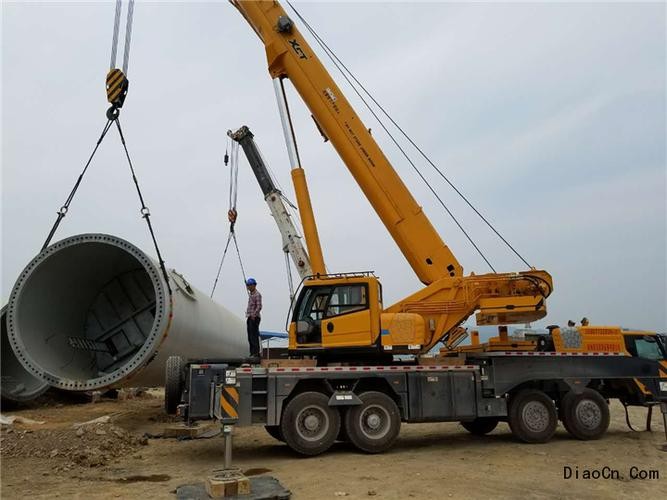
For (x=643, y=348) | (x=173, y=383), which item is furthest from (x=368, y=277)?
(x=643, y=348)

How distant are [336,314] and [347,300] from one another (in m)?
0.26

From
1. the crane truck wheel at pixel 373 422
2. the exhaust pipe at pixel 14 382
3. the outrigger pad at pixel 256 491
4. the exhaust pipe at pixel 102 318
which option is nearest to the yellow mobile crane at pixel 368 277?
the crane truck wheel at pixel 373 422

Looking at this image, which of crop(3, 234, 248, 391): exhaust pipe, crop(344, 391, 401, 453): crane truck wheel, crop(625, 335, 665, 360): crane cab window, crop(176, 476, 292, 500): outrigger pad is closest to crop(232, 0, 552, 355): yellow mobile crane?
crop(344, 391, 401, 453): crane truck wheel

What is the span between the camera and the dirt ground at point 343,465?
18.6 ft

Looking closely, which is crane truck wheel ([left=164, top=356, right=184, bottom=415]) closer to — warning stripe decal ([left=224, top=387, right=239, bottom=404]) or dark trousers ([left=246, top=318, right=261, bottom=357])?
warning stripe decal ([left=224, top=387, right=239, bottom=404])

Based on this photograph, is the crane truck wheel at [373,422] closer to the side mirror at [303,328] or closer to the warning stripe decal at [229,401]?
the side mirror at [303,328]

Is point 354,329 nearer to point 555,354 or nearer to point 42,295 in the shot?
point 555,354

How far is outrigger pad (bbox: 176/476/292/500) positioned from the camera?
516 cm

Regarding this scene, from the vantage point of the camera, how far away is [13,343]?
738 cm

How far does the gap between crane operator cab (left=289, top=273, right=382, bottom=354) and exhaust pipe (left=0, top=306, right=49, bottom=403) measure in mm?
6197

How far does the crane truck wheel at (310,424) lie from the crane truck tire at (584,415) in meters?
3.86

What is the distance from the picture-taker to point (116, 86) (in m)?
7.81

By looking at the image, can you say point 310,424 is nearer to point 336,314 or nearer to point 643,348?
point 336,314

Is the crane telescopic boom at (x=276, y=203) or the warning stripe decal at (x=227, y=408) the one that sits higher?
the crane telescopic boom at (x=276, y=203)
